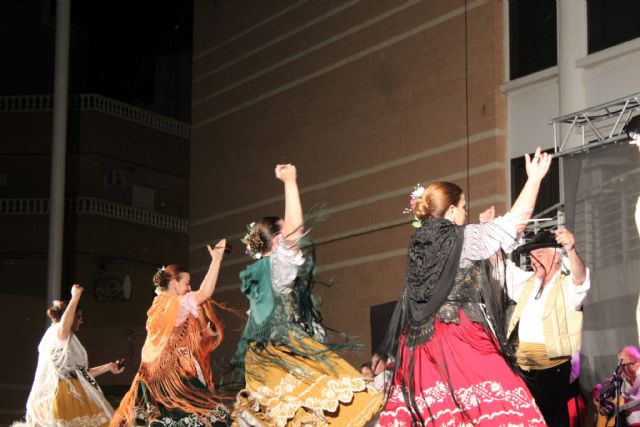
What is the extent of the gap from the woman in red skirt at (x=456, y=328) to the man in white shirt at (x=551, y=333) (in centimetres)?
146

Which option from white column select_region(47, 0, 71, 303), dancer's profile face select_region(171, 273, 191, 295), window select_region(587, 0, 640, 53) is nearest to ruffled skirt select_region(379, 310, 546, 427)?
dancer's profile face select_region(171, 273, 191, 295)

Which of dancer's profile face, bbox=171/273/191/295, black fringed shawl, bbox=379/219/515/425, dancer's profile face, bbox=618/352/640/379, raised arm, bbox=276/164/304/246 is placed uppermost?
raised arm, bbox=276/164/304/246

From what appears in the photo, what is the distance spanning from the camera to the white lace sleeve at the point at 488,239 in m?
4.83

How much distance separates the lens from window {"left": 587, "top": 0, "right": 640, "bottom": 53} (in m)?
10.3

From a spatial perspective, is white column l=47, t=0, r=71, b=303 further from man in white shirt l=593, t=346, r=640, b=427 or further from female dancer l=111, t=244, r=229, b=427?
man in white shirt l=593, t=346, r=640, b=427

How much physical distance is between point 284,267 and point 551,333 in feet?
5.41

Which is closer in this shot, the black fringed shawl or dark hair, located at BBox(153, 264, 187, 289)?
the black fringed shawl

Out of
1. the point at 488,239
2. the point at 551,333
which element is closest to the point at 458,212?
the point at 488,239

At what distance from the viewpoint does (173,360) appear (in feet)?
24.5

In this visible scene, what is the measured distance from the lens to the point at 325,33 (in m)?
13.9

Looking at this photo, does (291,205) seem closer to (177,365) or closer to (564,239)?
(564,239)

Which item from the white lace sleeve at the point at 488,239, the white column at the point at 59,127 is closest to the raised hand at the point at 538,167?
the white lace sleeve at the point at 488,239

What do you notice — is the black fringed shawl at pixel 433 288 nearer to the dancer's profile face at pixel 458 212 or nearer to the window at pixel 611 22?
the dancer's profile face at pixel 458 212

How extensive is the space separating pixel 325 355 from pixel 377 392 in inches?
13.9
